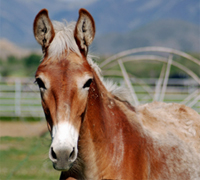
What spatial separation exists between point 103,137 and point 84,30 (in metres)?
1.02

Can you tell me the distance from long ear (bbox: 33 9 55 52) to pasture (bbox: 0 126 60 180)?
2.65 m

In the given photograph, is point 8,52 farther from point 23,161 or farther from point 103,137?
point 103,137

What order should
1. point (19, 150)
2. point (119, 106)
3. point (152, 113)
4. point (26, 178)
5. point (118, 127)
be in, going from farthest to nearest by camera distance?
point (19, 150), point (26, 178), point (152, 113), point (119, 106), point (118, 127)

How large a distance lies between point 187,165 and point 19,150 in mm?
7055

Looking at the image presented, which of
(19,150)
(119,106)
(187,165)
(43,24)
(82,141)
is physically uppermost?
(43,24)

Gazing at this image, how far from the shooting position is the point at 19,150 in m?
9.77

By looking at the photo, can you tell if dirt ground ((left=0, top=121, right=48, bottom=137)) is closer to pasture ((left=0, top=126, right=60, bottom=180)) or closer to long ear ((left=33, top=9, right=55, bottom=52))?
pasture ((left=0, top=126, right=60, bottom=180))

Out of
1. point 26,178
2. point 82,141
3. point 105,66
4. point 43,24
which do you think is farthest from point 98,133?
point 105,66

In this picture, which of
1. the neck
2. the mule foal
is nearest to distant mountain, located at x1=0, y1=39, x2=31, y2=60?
the mule foal

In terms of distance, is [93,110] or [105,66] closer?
[93,110]

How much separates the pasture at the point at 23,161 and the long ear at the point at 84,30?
8.85 feet

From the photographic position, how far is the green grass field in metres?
7.05

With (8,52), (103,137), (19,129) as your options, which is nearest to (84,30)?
(103,137)

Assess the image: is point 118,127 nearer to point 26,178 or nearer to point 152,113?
point 152,113
